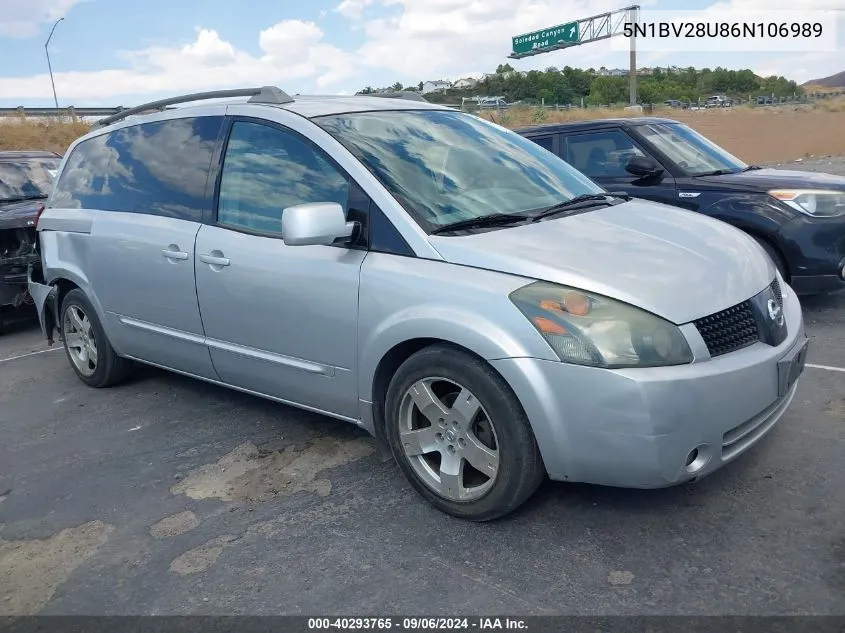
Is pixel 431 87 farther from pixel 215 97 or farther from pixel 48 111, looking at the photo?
pixel 48 111

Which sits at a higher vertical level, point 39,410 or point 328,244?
point 328,244

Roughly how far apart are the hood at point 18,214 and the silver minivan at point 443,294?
2.90 metres

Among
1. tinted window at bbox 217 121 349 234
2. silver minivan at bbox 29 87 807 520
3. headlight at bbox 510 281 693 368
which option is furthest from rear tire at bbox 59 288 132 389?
headlight at bbox 510 281 693 368

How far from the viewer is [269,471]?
3902mm

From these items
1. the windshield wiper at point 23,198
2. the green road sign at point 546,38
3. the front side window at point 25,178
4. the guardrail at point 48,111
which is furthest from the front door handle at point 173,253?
the green road sign at point 546,38

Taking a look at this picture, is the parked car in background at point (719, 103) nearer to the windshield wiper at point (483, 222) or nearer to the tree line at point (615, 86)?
the tree line at point (615, 86)

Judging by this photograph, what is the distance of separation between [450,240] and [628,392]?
1004mm

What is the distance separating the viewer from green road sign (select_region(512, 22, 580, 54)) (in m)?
49.6

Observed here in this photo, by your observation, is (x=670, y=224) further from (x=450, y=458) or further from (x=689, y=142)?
(x=689, y=142)

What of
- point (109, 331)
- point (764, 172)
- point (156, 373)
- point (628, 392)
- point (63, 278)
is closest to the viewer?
point (628, 392)

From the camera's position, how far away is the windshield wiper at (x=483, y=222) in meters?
3.35

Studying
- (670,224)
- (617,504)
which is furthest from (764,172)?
(617,504)

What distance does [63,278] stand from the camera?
537 cm

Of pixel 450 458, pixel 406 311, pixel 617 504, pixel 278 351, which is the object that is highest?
pixel 406 311
